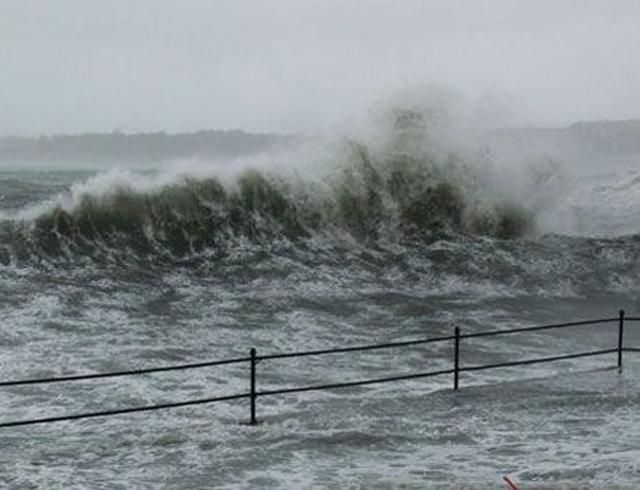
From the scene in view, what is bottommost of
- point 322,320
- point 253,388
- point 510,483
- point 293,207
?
point 322,320

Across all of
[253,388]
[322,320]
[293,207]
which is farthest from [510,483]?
[293,207]

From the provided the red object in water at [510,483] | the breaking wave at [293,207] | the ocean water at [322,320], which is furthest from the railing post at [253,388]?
the breaking wave at [293,207]

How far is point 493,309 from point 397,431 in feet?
32.3

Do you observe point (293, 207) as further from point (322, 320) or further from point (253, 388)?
point (253, 388)

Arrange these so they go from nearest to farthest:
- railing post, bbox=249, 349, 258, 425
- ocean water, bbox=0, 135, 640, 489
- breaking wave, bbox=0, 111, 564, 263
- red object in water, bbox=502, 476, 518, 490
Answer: red object in water, bbox=502, 476, 518, 490 → ocean water, bbox=0, 135, 640, 489 → railing post, bbox=249, 349, 258, 425 → breaking wave, bbox=0, 111, 564, 263

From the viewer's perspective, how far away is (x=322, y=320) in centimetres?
1644

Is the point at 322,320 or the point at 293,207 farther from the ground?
the point at 293,207

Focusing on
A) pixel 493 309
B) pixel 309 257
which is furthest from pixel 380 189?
pixel 493 309

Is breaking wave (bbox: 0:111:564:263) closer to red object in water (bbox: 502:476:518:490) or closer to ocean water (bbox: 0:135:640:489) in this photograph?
ocean water (bbox: 0:135:640:489)

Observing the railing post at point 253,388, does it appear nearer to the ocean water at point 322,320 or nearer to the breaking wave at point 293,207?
the ocean water at point 322,320

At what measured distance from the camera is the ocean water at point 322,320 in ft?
26.5

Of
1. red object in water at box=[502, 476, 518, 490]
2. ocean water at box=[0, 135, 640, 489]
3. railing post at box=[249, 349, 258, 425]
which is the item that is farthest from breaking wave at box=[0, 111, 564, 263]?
red object in water at box=[502, 476, 518, 490]

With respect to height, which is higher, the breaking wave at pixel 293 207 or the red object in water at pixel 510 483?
the breaking wave at pixel 293 207

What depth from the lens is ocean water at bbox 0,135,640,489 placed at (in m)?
8.06
